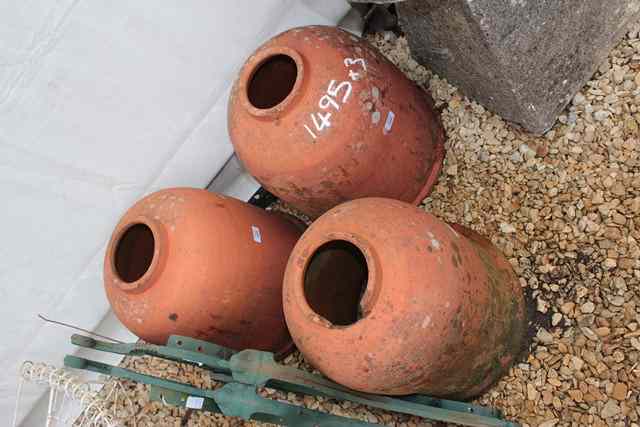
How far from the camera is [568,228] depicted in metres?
1.81

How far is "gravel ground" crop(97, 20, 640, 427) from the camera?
66.2 inches


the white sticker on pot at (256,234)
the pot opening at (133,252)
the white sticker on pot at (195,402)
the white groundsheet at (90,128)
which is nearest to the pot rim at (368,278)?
the white sticker on pot at (195,402)

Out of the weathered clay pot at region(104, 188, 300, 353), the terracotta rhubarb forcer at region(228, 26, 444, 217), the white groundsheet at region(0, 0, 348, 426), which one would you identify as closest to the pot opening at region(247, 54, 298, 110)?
the terracotta rhubarb forcer at region(228, 26, 444, 217)

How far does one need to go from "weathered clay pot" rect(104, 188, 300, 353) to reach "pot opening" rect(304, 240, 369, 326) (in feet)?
0.71

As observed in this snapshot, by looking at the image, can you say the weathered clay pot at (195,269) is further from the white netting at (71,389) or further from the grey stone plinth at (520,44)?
the grey stone plinth at (520,44)

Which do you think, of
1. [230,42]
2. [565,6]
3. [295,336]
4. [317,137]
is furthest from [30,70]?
[565,6]

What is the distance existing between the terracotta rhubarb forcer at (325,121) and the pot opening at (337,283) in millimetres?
199

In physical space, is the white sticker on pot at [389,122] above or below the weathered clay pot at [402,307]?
above

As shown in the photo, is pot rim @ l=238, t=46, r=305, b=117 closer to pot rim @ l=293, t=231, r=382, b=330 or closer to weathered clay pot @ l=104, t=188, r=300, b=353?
weathered clay pot @ l=104, t=188, r=300, b=353

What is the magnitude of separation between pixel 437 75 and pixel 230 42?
2.52 ft

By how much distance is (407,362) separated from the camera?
54.7 inches

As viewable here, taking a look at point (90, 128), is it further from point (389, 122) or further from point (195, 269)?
point (389, 122)

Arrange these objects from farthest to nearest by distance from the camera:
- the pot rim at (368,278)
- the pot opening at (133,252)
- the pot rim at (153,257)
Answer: the pot opening at (133,252) → the pot rim at (153,257) → the pot rim at (368,278)

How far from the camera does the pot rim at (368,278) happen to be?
1347mm
